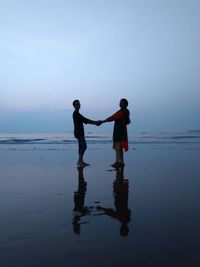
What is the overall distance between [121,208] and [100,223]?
89 centimetres

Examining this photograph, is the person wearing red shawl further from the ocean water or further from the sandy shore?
the ocean water

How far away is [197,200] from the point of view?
561 cm

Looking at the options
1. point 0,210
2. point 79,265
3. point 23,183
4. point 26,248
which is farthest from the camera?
point 23,183

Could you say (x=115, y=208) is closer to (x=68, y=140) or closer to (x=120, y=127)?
(x=120, y=127)

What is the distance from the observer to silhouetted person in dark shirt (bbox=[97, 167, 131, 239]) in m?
4.23

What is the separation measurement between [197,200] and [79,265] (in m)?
3.10

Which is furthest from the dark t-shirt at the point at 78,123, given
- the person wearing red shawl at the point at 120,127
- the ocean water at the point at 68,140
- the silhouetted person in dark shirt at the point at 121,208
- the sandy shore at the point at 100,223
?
the ocean water at the point at 68,140

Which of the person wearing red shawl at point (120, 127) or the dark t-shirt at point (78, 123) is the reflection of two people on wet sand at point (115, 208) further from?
the dark t-shirt at point (78, 123)

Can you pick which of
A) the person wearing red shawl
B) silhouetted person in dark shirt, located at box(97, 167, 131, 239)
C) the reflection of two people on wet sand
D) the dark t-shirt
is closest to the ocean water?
the dark t-shirt

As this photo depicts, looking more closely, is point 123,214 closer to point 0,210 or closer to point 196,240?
point 196,240

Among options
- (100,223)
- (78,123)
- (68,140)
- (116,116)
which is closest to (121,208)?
(100,223)

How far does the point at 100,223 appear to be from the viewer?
4285 mm

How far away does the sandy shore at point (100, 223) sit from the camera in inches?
124

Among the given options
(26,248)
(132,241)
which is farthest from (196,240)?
(26,248)
